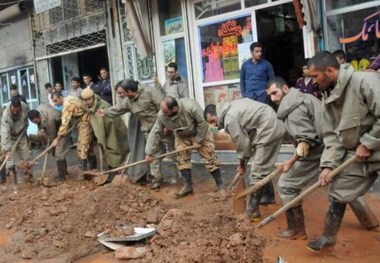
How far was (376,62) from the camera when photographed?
5805 millimetres

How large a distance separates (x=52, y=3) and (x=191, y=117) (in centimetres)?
570

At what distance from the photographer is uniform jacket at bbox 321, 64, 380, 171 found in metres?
3.55

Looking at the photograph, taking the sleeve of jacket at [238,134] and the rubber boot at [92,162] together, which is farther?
the rubber boot at [92,162]

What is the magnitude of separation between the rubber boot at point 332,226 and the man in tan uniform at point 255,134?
1120 mm

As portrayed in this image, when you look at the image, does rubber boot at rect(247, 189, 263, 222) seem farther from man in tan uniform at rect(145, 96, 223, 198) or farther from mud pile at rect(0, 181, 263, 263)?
man in tan uniform at rect(145, 96, 223, 198)

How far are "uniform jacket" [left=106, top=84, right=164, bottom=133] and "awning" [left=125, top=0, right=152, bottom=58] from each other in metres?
2.01

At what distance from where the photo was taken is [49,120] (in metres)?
8.48

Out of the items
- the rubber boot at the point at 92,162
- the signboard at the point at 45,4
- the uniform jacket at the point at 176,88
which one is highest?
the signboard at the point at 45,4

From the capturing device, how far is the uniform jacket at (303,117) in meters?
4.30

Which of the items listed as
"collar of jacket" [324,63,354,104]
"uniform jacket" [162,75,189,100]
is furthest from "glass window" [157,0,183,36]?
"collar of jacket" [324,63,354,104]

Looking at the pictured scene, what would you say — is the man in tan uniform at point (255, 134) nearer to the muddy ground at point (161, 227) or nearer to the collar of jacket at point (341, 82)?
the muddy ground at point (161, 227)

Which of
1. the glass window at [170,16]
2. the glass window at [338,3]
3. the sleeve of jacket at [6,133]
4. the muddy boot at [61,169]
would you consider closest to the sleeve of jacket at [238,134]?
the glass window at [338,3]

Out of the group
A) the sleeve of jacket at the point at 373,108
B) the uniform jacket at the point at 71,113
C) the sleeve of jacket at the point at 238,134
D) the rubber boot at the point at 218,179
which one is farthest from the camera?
the uniform jacket at the point at 71,113

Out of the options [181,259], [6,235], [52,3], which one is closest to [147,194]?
[6,235]
